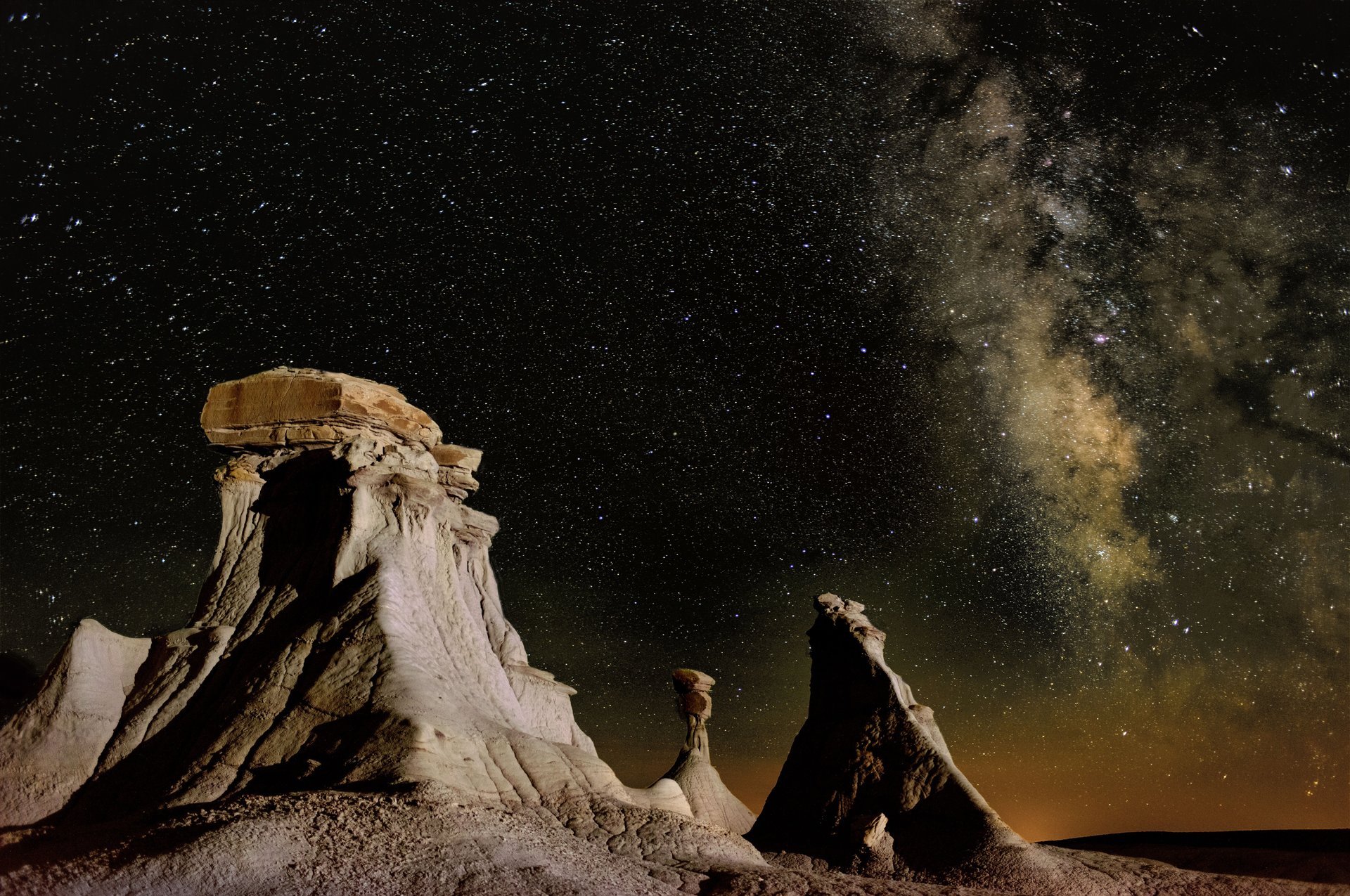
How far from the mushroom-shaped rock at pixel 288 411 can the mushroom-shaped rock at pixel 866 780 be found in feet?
35.5

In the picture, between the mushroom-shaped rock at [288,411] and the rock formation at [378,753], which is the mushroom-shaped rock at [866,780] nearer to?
the rock formation at [378,753]

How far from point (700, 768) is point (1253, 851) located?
14.1 metres

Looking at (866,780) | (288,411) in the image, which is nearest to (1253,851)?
(866,780)

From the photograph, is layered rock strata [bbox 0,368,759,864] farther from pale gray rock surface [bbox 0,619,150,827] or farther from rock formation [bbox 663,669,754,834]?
rock formation [bbox 663,669,754,834]

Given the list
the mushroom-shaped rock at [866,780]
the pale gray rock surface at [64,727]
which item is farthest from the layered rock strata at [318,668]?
the mushroom-shaped rock at [866,780]

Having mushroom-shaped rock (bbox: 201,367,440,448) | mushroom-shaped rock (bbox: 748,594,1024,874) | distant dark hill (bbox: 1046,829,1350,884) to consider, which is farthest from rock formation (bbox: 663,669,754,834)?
mushroom-shaped rock (bbox: 201,367,440,448)

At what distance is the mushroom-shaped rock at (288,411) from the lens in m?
15.0

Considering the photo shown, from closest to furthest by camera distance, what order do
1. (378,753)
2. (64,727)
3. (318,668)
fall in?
(378,753) < (318,668) < (64,727)

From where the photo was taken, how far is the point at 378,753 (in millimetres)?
9141

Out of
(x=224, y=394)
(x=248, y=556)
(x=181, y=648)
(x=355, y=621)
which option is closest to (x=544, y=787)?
(x=355, y=621)

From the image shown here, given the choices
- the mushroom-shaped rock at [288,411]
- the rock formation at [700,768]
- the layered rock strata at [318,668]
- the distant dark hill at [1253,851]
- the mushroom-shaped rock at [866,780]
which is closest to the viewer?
the layered rock strata at [318,668]

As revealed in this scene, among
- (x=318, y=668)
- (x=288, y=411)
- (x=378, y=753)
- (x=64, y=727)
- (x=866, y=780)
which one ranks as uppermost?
(x=288, y=411)

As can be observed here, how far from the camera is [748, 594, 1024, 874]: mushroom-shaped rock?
1574 centimetres

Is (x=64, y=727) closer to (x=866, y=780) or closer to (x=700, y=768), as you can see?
(x=866, y=780)
